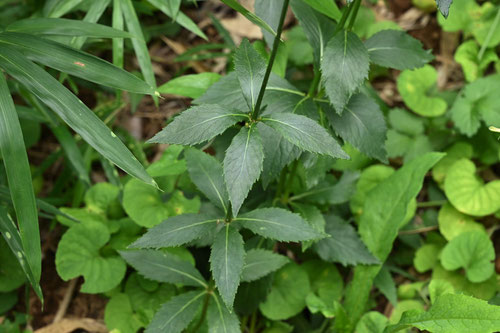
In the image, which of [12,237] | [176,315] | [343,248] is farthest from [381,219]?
[12,237]

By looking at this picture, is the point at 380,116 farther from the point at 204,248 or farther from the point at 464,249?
the point at 204,248

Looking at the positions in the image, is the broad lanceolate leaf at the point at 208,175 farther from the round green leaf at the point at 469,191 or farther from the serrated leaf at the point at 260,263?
the round green leaf at the point at 469,191

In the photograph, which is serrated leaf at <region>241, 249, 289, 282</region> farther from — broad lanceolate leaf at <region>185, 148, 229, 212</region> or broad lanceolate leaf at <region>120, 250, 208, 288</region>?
broad lanceolate leaf at <region>185, 148, 229, 212</region>

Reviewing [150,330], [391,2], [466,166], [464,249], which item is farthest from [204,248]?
[391,2]

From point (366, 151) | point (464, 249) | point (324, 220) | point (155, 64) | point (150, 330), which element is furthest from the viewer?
point (155, 64)

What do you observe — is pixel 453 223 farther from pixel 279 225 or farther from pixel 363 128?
pixel 279 225
